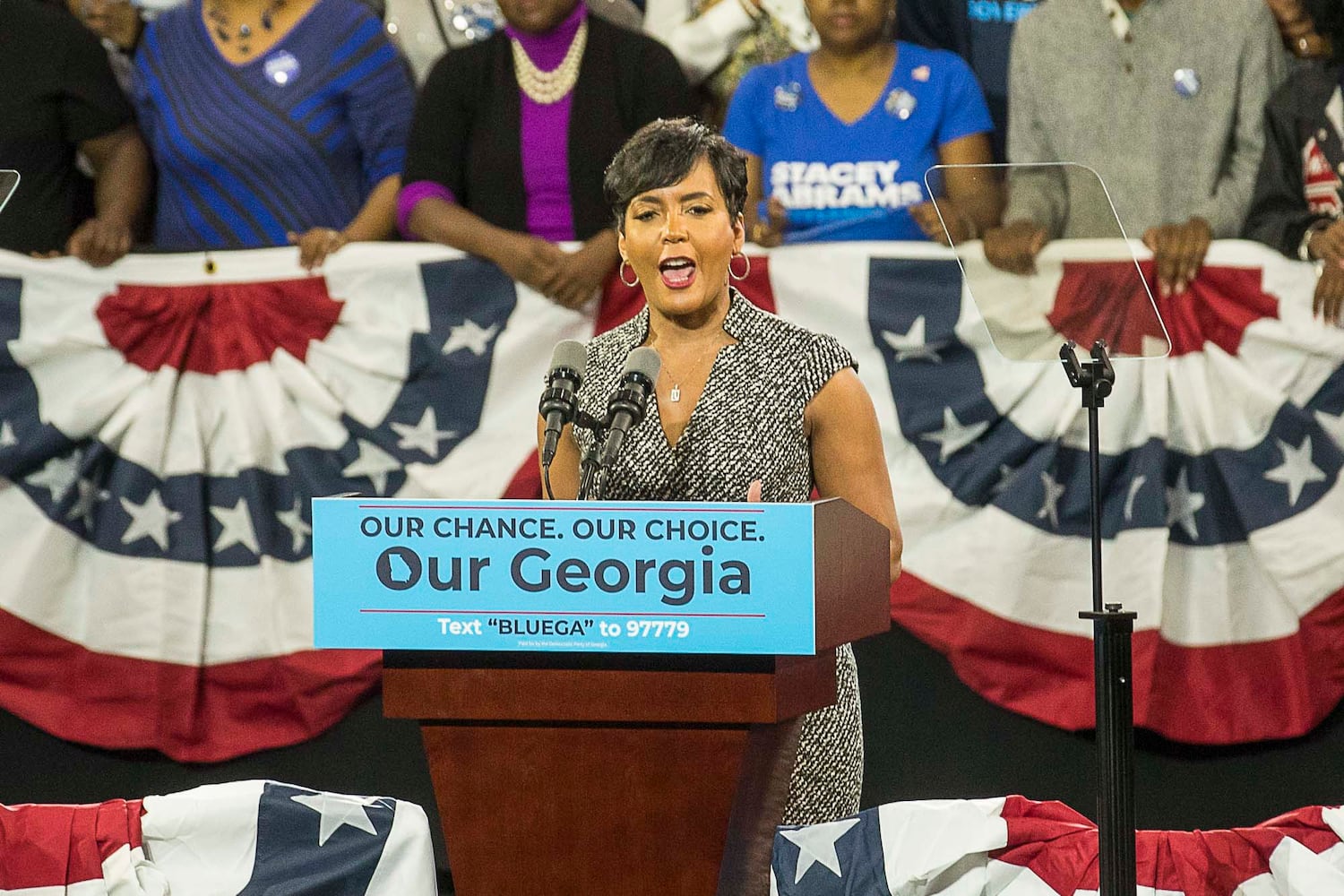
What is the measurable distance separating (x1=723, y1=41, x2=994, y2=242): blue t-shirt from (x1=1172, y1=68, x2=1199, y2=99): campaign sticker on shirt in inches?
18.5

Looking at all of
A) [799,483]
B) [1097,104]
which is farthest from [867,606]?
[1097,104]

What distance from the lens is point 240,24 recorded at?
15.3 feet

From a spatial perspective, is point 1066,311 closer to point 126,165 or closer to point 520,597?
point 520,597

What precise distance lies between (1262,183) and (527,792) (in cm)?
287

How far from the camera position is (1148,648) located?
3.94 m

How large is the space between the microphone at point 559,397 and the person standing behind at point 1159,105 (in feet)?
6.93

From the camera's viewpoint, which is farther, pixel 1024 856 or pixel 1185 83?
pixel 1185 83

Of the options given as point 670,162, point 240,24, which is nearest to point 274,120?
point 240,24

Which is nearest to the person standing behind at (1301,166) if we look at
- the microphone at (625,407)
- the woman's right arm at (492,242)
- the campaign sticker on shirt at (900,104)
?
the campaign sticker on shirt at (900,104)

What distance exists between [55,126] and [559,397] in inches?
118

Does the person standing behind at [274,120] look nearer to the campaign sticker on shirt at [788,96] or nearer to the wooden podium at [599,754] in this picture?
the campaign sticker on shirt at [788,96]

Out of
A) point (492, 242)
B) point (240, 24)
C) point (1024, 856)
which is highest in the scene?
point (240, 24)

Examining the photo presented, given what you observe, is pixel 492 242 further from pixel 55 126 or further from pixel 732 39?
pixel 55 126

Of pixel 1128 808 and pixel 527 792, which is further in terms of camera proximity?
pixel 1128 808
